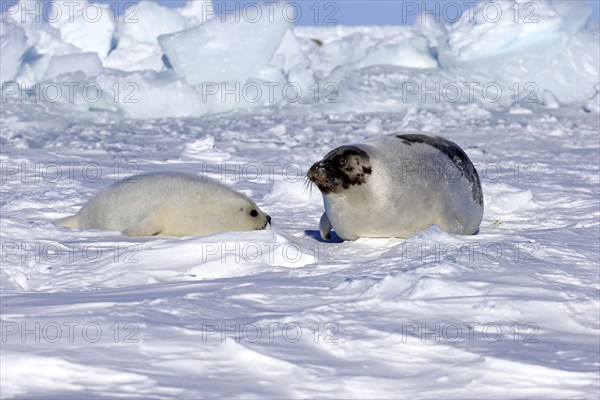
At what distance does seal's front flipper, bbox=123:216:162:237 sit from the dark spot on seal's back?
1.20m

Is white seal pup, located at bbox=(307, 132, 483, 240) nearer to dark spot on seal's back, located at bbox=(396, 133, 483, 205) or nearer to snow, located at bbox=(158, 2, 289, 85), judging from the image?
dark spot on seal's back, located at bbox=(396, 133, 483, 205)

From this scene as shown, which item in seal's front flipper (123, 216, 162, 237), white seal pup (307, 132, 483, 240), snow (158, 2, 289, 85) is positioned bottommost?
seal's front flipper (123, 216, 162, 237)

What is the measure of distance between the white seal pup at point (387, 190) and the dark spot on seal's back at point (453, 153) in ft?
0.22

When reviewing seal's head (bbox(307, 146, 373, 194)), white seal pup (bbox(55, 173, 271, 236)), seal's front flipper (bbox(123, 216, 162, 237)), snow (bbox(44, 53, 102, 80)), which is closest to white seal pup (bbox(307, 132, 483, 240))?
seal's head (bbox(307, 146, 373, 194))

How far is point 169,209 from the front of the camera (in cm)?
421

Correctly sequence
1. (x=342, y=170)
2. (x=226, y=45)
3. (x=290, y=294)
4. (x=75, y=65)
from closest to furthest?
1. (x=290, y=294)
2. (x=342, y=170)
3. (x=226, y=45)
4. (x=75, y=65)

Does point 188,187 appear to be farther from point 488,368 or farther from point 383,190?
point 488,368

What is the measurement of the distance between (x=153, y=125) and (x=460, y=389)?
396 inches

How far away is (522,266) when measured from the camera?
10.5 ft

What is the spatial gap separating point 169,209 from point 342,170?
899 mm

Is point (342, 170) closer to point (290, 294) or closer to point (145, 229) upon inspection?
point (145, 229)

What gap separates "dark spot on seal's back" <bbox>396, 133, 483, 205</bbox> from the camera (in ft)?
13.7

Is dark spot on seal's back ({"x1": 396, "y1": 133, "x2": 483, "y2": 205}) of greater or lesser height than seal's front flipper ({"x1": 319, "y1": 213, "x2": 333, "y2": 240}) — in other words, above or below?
above

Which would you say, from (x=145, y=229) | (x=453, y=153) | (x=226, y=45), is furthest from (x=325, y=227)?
(x=226, y=45)
